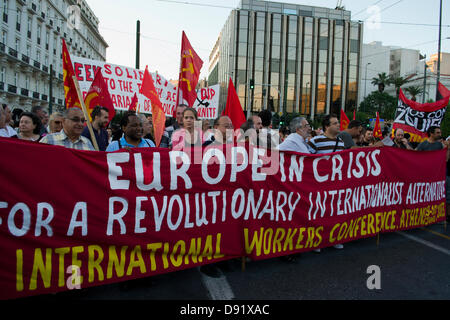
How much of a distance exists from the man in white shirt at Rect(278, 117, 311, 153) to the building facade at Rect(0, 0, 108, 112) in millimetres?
29038

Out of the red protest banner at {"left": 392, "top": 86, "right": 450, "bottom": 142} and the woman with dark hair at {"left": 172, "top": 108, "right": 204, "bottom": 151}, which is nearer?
the woman with dark hair at {"left": 172, "top": 108, "right": 204, "bottom": 151}

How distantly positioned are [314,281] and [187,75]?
3819mm

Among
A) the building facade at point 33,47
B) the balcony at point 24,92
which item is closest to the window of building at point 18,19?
the building facade at point 33,47

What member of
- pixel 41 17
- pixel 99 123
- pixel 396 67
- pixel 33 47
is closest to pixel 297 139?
pixel 99 123

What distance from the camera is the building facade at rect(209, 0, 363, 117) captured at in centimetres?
4594

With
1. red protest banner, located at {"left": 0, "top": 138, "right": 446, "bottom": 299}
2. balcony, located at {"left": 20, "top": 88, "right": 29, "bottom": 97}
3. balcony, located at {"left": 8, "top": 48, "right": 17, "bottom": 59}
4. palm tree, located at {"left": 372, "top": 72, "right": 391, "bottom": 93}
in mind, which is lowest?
red protest banner, located at {"left": 0, "top": 138, "right": 446, "bottom": 299}

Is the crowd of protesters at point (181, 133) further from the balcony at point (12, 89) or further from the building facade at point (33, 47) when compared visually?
the balcony at point (12, 89)

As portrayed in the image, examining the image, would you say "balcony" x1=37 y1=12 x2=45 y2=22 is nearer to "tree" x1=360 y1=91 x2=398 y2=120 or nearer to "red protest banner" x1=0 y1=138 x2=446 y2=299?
"tree" x1=360 y1=91 x2=398 y2=120

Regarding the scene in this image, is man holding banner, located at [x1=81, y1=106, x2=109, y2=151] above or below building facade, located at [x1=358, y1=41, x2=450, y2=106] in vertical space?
below

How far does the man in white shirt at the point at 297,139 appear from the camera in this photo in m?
4.51

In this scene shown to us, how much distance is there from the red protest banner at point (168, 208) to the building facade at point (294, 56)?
42164 millimetres

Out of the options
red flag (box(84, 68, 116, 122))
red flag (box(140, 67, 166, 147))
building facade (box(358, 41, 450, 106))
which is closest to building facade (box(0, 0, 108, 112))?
red flag (box(84, 68, 116, 122))

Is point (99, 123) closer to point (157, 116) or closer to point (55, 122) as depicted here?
point (55, 122)
